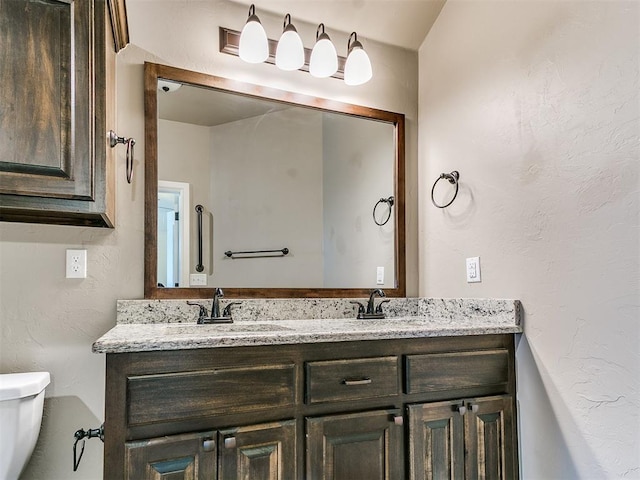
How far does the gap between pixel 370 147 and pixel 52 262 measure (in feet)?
5.05

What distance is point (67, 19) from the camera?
1.40 metres

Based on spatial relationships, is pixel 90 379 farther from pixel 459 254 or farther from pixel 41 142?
pixel 459 254

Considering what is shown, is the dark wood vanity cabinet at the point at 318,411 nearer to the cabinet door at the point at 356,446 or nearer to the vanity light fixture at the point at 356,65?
the cabinet door at the point at 356,446

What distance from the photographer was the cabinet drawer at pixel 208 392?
47.2 inches

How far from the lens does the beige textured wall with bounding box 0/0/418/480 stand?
1.60m

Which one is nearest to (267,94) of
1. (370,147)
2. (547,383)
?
(370,147)

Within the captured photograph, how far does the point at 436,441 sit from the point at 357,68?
1.64 meters

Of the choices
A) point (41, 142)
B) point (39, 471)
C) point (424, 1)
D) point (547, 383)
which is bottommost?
point (39, 471)

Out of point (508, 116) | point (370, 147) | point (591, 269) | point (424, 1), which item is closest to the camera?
point (591, 269)

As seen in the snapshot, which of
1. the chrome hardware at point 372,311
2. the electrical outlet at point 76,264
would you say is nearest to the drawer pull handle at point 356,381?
the chrome hardware at point 372,311

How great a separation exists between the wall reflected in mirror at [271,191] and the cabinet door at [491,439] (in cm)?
78

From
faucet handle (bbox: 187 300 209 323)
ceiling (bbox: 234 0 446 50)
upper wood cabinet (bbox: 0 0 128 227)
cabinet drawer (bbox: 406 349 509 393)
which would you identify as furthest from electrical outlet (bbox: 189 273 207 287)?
ceiling (bbox: 234 0 446 50)

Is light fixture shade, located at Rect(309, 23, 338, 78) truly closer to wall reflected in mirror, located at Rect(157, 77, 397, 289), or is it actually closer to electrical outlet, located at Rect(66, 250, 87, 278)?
wall reflected in mirror, located at Rect(157, 77, 397, 289)

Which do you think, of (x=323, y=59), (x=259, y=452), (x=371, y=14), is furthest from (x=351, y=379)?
(x=371, y=14)
